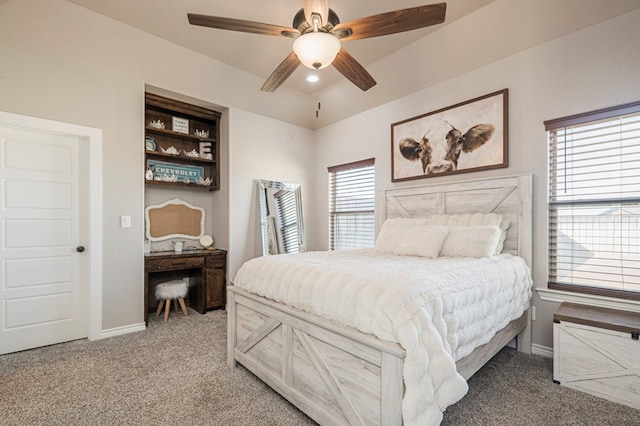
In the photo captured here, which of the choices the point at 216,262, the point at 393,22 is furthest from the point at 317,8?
the point at 216,262

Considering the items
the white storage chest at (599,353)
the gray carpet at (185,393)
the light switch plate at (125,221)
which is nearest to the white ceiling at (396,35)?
the light switch plate at (125,221)

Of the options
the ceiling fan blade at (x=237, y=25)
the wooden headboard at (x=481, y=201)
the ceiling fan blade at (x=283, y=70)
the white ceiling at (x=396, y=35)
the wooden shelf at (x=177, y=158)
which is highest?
the white ceiling at (x=396, y=35)

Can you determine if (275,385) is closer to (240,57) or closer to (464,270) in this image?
(464,270)

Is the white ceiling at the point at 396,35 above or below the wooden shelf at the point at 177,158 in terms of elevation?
above

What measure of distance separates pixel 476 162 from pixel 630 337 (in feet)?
6.23

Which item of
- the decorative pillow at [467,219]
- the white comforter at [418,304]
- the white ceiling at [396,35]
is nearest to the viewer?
the white comforter at [418,304]

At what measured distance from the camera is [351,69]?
8.34ft

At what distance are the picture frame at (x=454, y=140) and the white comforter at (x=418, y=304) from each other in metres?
1.32

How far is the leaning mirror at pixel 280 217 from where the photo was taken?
4555mm

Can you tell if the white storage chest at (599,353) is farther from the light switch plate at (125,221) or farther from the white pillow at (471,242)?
the light switch plate at (125,221)

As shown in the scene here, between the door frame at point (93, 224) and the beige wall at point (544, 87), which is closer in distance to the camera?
the beige wall at point (544, 87)

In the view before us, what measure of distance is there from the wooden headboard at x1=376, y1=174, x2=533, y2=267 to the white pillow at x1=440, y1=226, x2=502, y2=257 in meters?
0.28

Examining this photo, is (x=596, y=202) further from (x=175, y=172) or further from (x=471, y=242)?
(x=175, y=172)

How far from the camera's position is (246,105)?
434 centimetres
